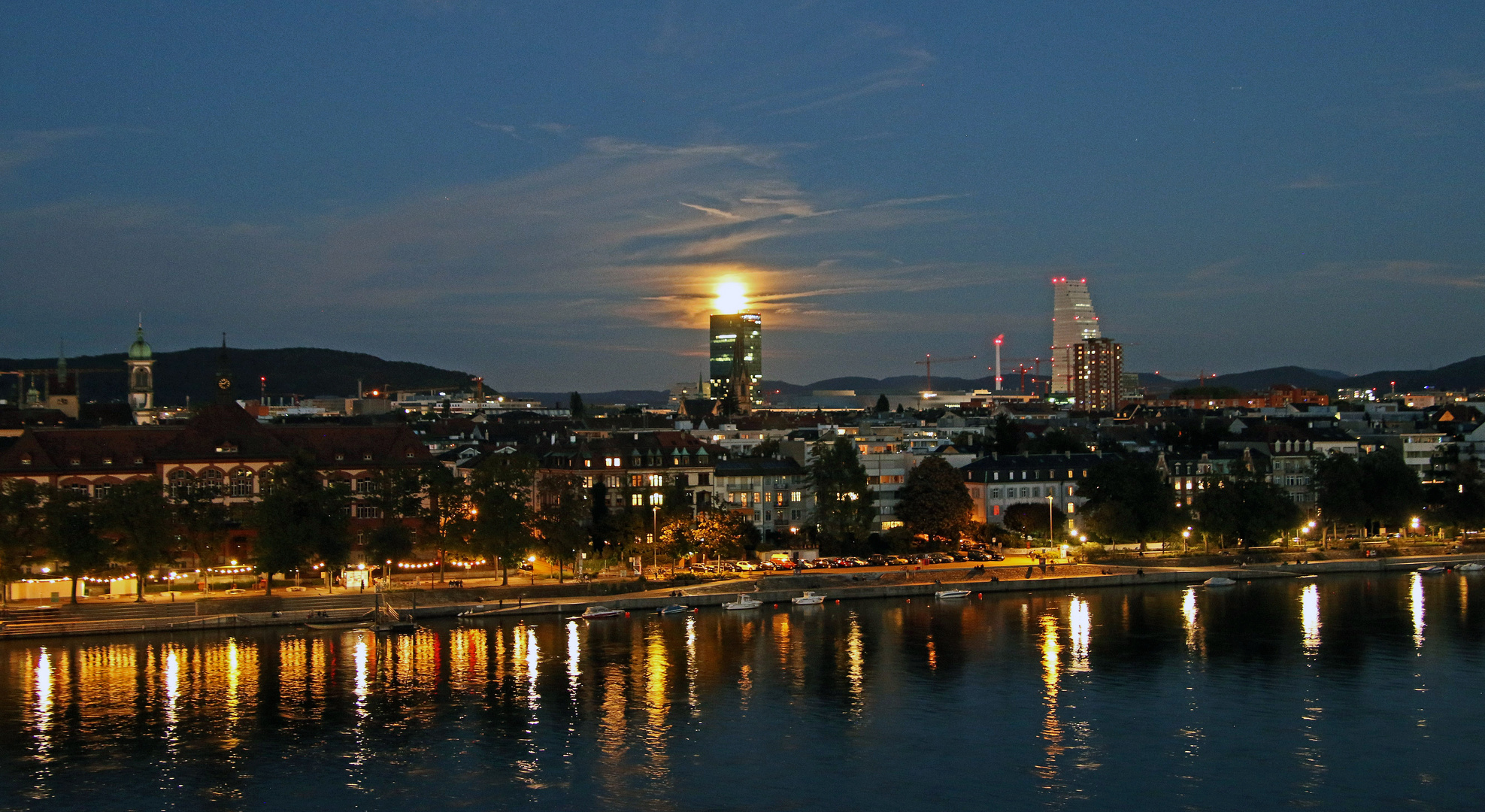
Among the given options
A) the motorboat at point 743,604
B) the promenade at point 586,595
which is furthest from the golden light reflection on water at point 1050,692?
the motorboat at point 743,604

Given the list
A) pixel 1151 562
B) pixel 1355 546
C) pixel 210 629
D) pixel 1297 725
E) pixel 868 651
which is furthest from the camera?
pixel 1355 546

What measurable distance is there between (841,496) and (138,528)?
837 inches

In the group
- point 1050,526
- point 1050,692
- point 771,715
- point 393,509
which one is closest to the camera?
point 771,715

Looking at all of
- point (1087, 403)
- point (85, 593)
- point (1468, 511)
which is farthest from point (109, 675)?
point (1087, 403)

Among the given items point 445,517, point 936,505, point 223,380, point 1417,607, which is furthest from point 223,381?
point 1417,607

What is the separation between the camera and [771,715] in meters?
25.5

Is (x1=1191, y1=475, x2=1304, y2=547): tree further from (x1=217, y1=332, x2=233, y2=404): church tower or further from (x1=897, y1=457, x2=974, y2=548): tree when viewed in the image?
(x1=217, y1=332, x2=233, y2=404): church tower

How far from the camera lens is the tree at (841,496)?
151ft

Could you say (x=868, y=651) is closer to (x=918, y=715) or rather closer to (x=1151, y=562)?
(x=918, y=715)

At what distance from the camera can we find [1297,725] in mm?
24453

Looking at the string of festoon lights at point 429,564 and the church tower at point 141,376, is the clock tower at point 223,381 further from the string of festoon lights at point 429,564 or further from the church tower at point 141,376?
the church tower at point 141,376

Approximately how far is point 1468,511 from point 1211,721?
3393 cm

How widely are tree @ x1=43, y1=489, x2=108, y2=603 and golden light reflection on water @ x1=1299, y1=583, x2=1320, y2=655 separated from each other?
1149 inches

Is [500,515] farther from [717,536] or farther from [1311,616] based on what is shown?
[1311,616]
